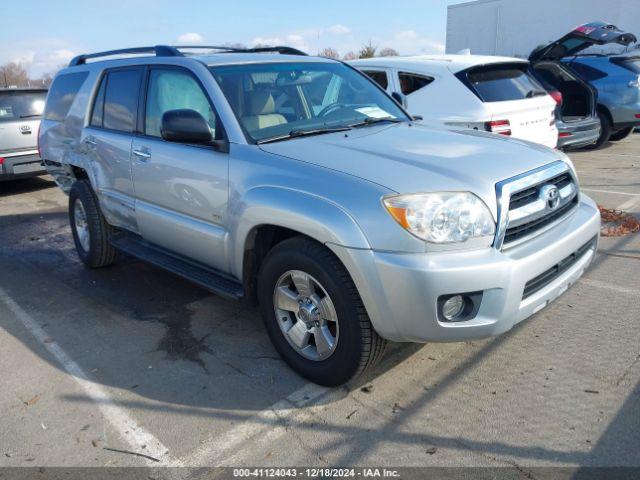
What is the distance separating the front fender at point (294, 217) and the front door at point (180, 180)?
186mm

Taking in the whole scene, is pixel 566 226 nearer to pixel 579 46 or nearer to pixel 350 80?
pixel 350 80

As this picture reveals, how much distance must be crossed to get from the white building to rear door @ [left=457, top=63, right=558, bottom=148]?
76.8 feet

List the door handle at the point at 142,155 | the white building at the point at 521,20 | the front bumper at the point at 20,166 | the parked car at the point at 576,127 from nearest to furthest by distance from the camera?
1. the door handle at the point at 142,155
2. the parked car at the point at 576,127
3. the front bumper at the point at 20,166
4. the white building at the point at 521,20

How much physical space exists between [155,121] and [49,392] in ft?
6.65

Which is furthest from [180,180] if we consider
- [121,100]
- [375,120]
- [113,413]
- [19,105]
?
[19,105]

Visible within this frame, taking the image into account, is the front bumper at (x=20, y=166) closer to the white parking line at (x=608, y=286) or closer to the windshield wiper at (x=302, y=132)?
the windshield wiper at (x=302, y=132)

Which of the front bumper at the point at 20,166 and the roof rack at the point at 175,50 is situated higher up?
the roof rack at the point at 175,50

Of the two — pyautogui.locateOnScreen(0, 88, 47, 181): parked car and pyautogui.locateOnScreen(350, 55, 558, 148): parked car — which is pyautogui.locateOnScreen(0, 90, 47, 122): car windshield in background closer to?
pyautogui.locateOnScreen(0, 88, 47, 181): parked car

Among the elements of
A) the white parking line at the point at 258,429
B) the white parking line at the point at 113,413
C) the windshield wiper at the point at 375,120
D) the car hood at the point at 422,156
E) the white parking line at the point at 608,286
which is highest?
the windshield wiper at the point at 375,120

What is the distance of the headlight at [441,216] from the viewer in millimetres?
2740

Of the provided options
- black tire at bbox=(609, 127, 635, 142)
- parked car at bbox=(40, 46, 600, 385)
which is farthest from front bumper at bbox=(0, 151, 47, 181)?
black tire at bbox=(609, 127, 635, 142)

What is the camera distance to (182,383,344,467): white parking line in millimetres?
2744

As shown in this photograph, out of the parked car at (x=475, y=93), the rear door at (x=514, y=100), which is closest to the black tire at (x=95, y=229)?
the parked car at (x=475, y=93)

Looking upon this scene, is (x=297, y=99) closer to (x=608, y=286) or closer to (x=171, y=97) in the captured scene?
(x=171, y=97)
